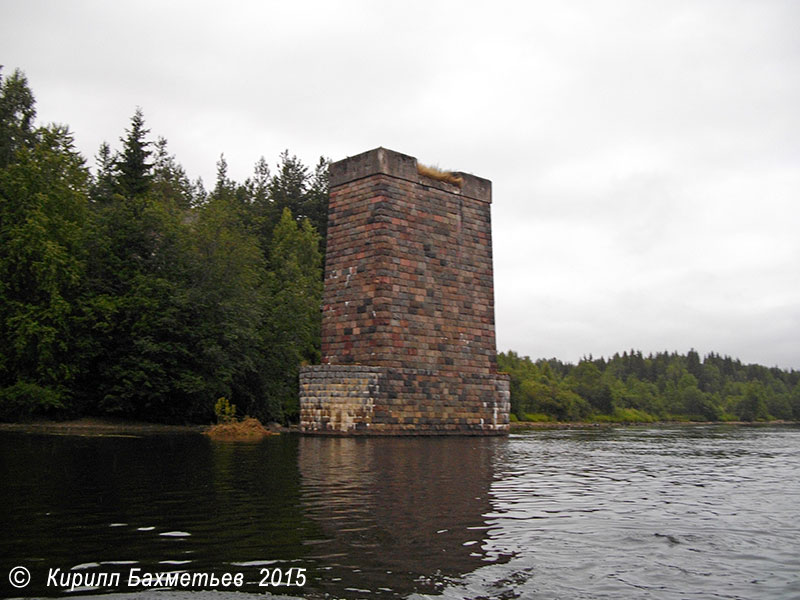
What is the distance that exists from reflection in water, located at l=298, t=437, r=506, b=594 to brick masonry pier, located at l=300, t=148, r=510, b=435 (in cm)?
1106

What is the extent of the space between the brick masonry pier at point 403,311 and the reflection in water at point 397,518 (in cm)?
1106

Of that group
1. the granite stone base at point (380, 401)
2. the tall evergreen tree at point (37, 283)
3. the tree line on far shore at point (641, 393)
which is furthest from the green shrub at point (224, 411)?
the tree line on far shore at point (641, 393)

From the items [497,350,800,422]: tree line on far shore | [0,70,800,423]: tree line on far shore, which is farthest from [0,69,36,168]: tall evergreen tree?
[497,350,800,422]: tree line on far shore

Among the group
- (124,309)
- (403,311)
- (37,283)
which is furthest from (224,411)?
(403,311)

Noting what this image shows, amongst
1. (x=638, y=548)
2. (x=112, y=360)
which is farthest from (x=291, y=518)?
(x=112, y=360)

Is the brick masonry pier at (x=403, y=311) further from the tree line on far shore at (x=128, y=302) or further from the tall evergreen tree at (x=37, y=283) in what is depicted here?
the tall evergreen tree at (x=37, y=283)

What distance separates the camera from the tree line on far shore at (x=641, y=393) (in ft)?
254

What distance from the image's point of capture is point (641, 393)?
118375 millimetres

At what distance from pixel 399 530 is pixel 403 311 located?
64.4ft

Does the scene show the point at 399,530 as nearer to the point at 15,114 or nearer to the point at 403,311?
the point at 403,311

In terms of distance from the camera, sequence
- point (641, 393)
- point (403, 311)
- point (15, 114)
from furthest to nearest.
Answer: point (641, 393) → point (15, 114) → point (403, 311)

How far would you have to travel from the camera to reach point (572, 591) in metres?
4.39

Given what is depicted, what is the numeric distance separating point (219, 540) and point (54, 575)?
142 centimetres

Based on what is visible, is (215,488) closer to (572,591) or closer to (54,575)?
(54,575)
